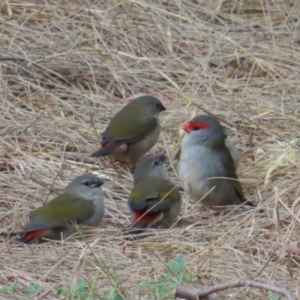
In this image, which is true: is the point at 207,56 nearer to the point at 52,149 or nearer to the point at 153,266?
the point at 52,149

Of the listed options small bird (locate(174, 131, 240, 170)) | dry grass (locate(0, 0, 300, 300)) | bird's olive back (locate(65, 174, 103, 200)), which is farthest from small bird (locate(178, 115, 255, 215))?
bird's olive back (locate(65, 174, 103, 200))

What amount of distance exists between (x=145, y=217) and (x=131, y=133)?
1.54 metres

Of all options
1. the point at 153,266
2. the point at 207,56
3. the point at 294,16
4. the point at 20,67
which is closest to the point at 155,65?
the point at 207,56

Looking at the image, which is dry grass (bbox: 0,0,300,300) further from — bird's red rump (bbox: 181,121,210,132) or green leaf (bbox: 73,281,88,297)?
bird's red rump (bbox: 181,121,210,132)

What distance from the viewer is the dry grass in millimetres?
5453

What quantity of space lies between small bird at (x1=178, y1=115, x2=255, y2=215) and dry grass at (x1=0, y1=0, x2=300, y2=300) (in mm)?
144

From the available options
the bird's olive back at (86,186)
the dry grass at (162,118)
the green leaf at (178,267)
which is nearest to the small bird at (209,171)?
the dry grass at (162,118)

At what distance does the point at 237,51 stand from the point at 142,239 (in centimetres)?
385

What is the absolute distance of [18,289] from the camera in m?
5.14

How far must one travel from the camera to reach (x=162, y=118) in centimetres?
840

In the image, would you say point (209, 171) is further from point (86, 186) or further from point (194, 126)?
point (86, 186)

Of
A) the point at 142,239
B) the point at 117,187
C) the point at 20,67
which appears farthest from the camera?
the point at 20,67

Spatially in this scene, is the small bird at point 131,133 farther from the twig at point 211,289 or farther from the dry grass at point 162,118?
the twig at point 211,289

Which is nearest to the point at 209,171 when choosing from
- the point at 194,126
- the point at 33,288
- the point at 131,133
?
the point at 194,126
